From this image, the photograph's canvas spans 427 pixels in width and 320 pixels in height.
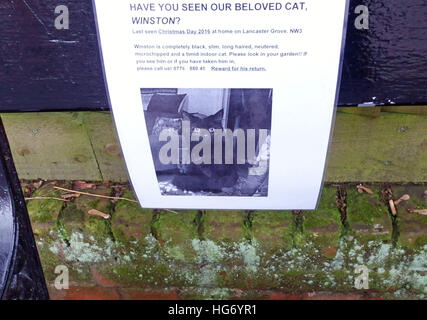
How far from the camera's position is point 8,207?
1235 millimetres

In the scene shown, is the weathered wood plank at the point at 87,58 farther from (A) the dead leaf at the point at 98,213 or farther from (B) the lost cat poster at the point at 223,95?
(A) the dead leaf at the point at 98,213

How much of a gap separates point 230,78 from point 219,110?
5.3 inches

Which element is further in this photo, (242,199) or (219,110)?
(242,199)

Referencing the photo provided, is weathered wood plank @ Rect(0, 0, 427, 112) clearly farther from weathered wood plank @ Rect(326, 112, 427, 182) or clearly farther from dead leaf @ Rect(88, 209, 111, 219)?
dead leaf @ Rect(88, 209, 111, 219)

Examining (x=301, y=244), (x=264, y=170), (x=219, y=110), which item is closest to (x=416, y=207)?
(x=301, y=244)

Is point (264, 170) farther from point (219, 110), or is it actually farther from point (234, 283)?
point (234, 283)

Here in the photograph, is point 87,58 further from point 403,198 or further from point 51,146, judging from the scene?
point 403,198

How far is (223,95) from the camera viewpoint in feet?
3.67

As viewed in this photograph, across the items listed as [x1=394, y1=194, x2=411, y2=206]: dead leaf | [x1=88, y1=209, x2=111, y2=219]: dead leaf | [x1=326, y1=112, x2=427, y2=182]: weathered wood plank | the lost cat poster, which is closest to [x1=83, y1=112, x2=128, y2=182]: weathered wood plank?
[x1=88, y1=209, x2=111, y2=219]: dead leaf

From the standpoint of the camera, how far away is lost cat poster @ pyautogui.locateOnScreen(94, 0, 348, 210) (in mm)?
964

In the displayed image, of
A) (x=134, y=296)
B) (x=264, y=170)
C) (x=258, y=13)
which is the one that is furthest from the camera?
(x=134, y=296)

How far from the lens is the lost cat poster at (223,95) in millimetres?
964

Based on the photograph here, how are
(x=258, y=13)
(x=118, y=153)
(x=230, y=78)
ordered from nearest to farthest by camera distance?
(x=258, y=13) → (x=230, y=78) → (x=118, y=153)

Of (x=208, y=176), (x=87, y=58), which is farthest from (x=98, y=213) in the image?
(x=87, y=58)
